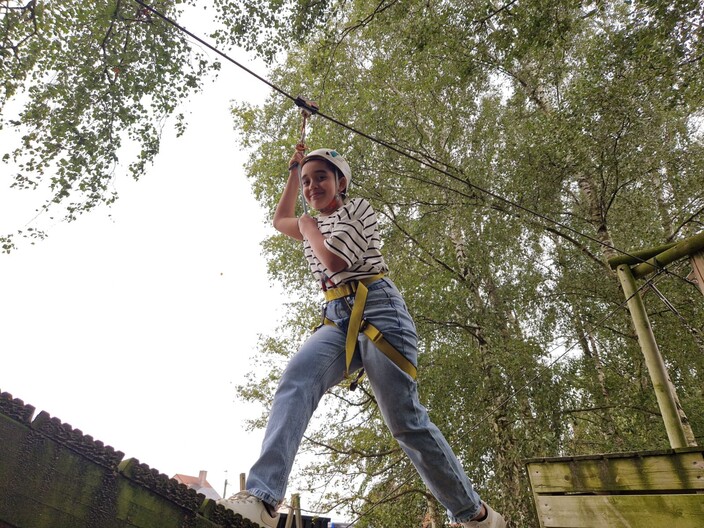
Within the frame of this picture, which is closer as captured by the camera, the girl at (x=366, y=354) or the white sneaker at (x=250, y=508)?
the white sneaker at (x=250, y=508)

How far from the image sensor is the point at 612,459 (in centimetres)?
278

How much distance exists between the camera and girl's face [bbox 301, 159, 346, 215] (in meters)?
2.11

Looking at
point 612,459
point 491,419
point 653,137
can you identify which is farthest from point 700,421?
point 612,459

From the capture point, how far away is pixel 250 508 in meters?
1.33

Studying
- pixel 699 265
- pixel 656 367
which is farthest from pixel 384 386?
pixel 699 265

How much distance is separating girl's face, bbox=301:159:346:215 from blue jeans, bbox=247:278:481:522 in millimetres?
489

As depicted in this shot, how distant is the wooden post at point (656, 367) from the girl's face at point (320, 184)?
293cm

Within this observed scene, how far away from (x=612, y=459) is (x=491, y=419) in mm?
4348

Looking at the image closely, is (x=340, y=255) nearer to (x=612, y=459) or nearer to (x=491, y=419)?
(x=612, y=459)

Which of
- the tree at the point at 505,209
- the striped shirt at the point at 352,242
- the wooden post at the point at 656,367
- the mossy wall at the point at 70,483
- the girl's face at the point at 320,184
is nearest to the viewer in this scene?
the mossy wall at the point at 70,483

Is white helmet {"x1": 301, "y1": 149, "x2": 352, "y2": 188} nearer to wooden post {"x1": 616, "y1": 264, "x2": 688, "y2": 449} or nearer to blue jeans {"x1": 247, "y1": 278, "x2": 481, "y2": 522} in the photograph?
blue jeans {"x1": 247, "y1": 278, "x2": 481, "y2": 522}

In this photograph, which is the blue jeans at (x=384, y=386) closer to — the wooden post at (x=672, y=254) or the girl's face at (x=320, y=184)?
the girl's face at (x=320, y=184)

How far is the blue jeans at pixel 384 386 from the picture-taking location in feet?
5.35

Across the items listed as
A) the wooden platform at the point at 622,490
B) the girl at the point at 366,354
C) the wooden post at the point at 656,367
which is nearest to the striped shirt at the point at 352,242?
the girl at the point at 366,354
